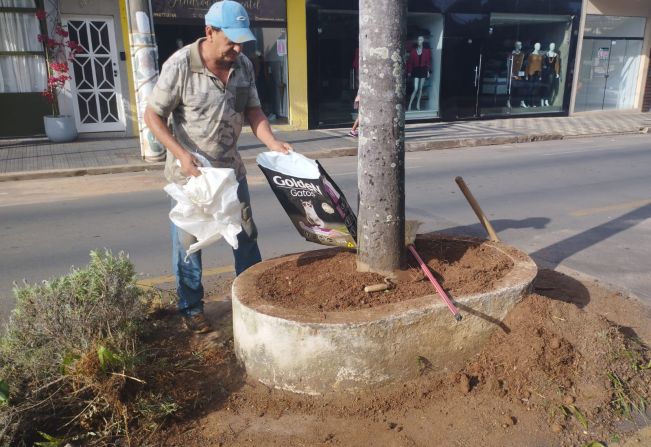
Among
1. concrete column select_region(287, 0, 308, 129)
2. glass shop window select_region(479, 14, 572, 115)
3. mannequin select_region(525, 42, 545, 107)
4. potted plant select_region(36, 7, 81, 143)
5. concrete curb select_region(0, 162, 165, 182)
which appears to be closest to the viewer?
concrete curb select_region(0, 162, 165, 182)

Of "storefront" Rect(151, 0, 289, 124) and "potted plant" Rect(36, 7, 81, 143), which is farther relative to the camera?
"storefront" Rect(151, 0, 289, 124)

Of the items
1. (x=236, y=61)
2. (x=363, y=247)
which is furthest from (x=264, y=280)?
(x=236, y=61)

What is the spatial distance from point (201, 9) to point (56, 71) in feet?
11.9

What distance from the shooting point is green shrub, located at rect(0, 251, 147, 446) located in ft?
8.70

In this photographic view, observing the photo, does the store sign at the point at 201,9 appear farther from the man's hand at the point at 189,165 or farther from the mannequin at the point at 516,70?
the man's hand at the point at 189,165

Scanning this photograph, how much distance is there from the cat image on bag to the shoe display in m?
0.99

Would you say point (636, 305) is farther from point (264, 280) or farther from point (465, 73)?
point (465, 73)

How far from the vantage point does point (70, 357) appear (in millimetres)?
2832

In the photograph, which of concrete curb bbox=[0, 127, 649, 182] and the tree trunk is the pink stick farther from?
concrete curb bbox=[0, 127, 649, 182]

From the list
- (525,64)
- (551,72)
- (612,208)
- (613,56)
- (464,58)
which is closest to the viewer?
(612,208)

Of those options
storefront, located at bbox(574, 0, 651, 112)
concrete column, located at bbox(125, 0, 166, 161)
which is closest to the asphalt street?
concrete column, located at bbox(125, 0, 166, 161)

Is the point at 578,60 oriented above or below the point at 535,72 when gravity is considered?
above

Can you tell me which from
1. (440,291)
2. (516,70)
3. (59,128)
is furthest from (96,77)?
(440,291)

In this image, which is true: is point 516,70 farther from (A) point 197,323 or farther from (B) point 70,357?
(B) point 70,357
